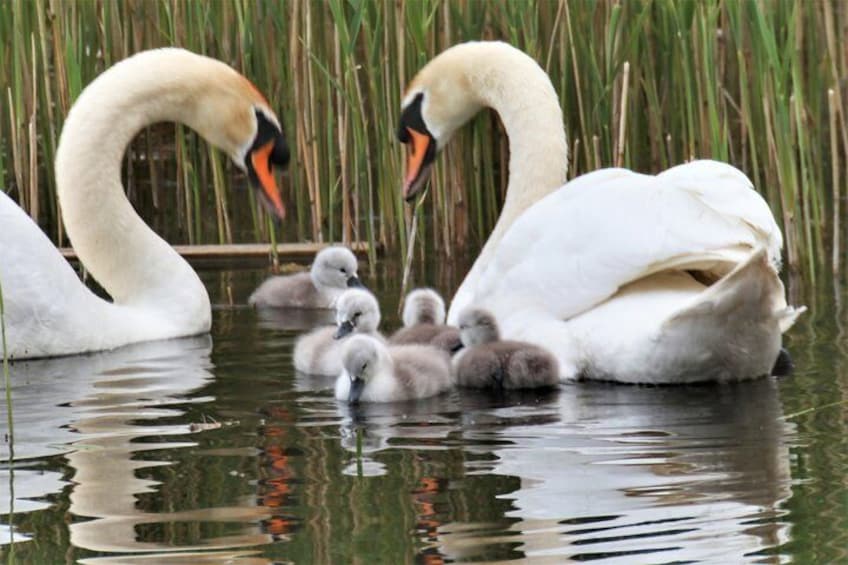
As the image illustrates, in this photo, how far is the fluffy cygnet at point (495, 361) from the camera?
21.5 ft

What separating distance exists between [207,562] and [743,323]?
2548 millimetres

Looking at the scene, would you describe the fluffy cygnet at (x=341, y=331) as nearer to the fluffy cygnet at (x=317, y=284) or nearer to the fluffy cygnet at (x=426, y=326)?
the fluffy cygnet at (x=426, y=326)

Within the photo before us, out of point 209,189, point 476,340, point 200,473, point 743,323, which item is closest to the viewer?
point 200,473

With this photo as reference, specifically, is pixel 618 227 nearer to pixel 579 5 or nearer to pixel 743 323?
pixel 743 323

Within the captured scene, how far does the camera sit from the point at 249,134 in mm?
8602

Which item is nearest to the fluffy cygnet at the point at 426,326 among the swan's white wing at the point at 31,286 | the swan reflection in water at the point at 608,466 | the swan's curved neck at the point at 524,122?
the swan reflection in water at the point at 608,466

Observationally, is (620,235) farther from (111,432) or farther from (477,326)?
(111,432)

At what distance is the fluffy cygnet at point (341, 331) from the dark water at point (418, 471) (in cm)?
9

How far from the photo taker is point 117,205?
838cm

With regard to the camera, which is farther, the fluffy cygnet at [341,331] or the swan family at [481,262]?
the fluffy cygnet at [341,331]

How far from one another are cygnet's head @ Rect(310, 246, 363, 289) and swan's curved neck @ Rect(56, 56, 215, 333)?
0.61 m

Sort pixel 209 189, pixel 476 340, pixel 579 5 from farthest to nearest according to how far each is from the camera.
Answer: pixel 209 189
pixel 579 5
pixel 476 340

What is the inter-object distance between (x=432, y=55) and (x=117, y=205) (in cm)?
204

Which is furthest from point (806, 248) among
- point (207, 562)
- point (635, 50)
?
point (207, 562)
